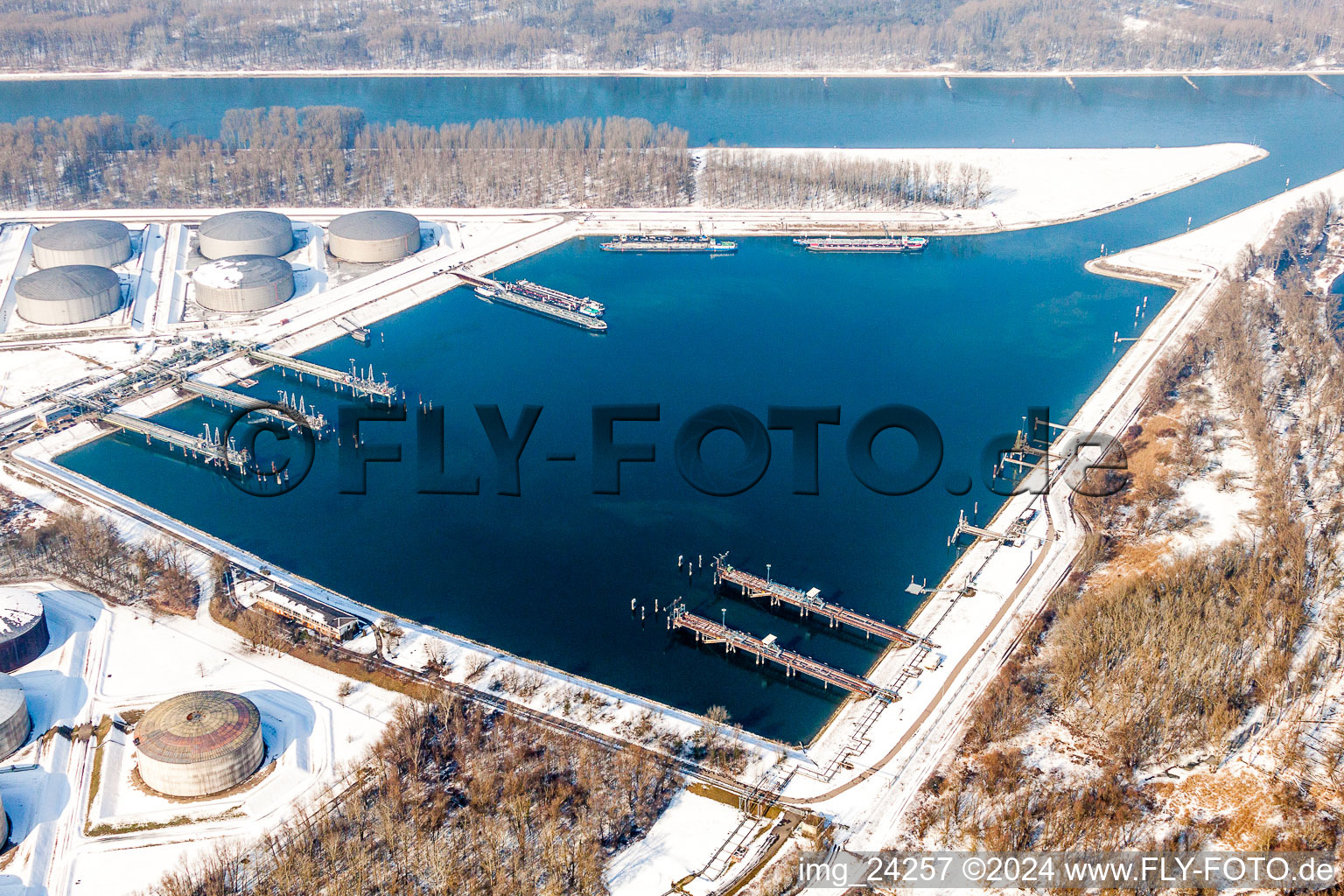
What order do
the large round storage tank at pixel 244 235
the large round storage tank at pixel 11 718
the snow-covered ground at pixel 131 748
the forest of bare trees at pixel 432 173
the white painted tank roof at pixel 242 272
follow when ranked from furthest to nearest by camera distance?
the forest of bare trees at pixel 432 173
the large round storage tank at pixel 244 235
the white painted tank roof at pixel 242 272
the large round storage tank at pixel 11 718
the snow-covered ground at pixel 131 748

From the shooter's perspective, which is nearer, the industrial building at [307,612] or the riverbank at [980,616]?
the riverbank at [980,616]

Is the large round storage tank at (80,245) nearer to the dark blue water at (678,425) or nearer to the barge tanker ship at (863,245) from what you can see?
the dark blue water at (678,425)

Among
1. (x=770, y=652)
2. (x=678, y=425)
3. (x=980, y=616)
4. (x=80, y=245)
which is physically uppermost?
(x=80, y=245)

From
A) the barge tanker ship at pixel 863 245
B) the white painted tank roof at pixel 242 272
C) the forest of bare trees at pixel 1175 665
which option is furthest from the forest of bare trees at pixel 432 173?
the forest of bare trees at pixel 1175 665

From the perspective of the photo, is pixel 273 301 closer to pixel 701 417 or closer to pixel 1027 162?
pixel 701 417

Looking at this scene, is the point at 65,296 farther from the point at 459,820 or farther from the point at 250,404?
the point at 459,820

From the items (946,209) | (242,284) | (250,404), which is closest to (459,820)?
(250,404)

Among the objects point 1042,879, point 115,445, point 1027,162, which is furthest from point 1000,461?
point 1027,162
